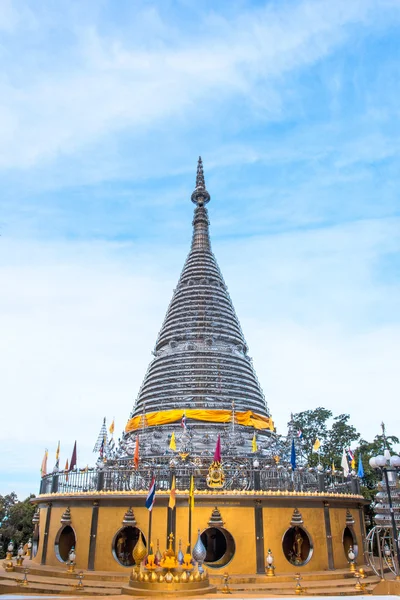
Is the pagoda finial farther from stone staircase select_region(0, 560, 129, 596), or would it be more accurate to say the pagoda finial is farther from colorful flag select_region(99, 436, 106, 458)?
stone staircase select_region(0, 560, 129, 596)

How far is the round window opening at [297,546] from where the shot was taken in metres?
22.8

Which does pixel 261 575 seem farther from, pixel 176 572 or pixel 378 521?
pixel 176 572

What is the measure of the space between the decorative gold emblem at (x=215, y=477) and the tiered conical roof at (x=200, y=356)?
10.5 m

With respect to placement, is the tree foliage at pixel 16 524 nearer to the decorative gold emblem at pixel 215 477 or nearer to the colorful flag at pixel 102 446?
the colorful flag at pixel 102 446

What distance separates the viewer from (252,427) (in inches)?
1268

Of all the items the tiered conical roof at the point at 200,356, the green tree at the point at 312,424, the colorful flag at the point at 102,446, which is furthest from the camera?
the green tree at the point at 312,424

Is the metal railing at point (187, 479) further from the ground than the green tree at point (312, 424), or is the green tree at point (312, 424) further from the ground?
the green tree at point (312, 424)

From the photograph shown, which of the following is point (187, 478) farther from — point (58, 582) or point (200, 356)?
point (200, 356)

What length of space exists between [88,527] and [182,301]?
71.5ft

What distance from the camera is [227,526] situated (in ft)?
68.9

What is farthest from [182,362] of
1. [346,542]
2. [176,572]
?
[176,572]

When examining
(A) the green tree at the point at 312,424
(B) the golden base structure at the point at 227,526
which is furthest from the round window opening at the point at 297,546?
(A) the green tree at the point at 312,424

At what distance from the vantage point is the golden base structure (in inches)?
822

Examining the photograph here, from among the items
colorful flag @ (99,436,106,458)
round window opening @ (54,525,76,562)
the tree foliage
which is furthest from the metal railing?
the tree foliage
